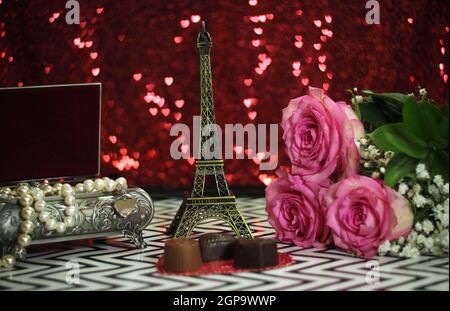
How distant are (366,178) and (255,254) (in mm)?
462

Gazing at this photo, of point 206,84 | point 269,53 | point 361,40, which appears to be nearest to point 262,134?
point 269,53

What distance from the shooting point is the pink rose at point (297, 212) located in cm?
290

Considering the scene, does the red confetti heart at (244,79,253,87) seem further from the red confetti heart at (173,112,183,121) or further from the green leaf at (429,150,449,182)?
the green leaf at (429,150,449,182)

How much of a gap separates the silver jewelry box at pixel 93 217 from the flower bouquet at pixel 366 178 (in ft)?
1.67

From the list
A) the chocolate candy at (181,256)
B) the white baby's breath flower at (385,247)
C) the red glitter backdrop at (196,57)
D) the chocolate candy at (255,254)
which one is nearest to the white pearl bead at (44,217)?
the chocolate candy at (181,256)

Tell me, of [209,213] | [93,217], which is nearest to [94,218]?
[93,217]

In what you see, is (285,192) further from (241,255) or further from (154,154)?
(154,154)

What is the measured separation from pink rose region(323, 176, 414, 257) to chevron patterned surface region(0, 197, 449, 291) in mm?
83

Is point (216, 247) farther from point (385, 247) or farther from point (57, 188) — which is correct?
point (57, 188)

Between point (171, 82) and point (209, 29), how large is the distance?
383 millimetres

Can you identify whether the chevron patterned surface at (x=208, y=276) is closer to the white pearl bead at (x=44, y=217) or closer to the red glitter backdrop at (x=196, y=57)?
the white pearl bead at (x=44, y=217)

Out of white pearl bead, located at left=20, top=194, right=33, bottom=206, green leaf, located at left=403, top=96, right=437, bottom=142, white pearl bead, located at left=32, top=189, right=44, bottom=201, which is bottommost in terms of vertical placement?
white pearl bead, located at left=20, top=194, right=33, bottom=206

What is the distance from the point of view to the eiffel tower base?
10.5ft

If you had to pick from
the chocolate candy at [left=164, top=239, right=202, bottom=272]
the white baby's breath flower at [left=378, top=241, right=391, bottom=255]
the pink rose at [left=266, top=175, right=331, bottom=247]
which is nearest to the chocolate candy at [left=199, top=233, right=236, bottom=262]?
the chocolate candy at [left=164, top=239, right=202, bottom=272]
